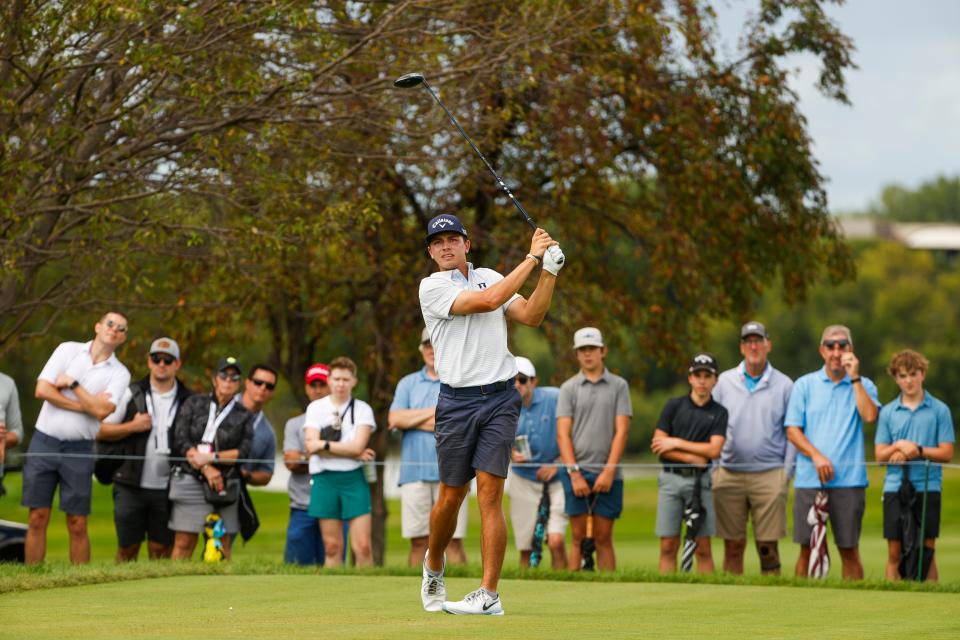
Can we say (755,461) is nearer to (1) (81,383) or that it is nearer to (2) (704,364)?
(2) (704,364)

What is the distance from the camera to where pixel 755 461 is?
12484 millimetres

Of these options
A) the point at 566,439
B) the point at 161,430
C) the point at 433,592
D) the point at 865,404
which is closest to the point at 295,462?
the point at 161,430

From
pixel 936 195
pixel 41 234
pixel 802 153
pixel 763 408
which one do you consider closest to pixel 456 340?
pixel 763 408

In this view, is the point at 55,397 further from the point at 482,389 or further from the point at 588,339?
the point at 482,389

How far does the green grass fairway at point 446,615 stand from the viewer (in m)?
6.94

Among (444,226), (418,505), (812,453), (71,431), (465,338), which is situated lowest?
(418,505)

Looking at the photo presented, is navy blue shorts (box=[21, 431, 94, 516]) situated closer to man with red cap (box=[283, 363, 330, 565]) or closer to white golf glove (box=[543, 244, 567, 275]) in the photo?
man with red cap (box=[283, 363, 330, 565])

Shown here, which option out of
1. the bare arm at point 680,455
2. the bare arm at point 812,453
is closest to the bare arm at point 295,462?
the bare arm at point 680,455

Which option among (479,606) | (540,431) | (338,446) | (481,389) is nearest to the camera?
(479,606)

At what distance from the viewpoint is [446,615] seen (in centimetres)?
775

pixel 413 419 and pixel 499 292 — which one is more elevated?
pixel 499 292

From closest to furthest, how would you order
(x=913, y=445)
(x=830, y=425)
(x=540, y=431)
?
1. (x=913, y=445)
2. (x=830, y=425)
3. (x=540, y=431)

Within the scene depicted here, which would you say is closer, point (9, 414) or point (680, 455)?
point (9, 414)

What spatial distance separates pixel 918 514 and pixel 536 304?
5146 millimetres
